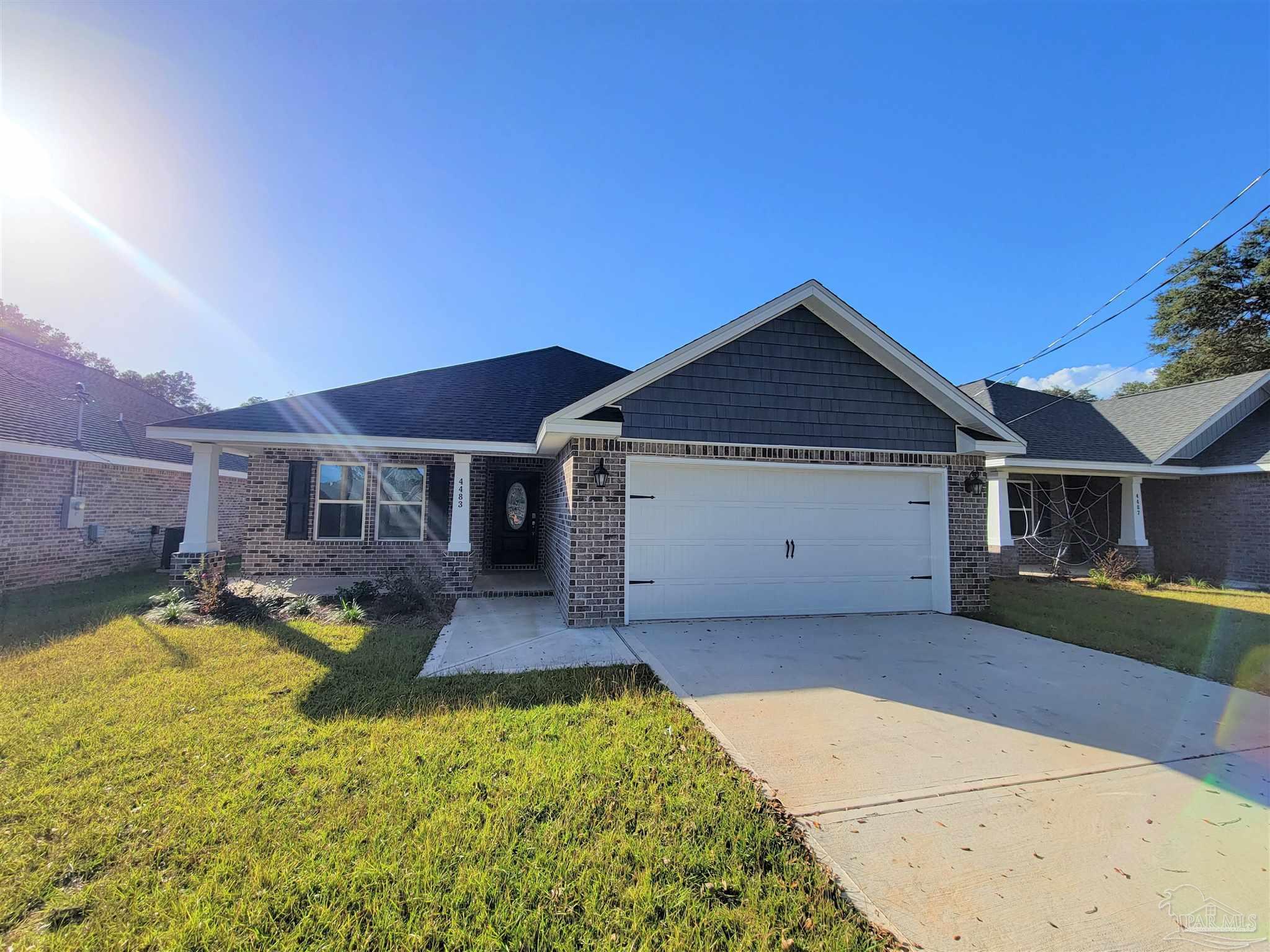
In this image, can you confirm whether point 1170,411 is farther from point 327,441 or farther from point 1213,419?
point 327,441

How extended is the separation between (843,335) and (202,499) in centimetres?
1065

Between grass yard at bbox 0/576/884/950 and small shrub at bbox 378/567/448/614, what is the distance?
3.01m

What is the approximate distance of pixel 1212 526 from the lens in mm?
12000

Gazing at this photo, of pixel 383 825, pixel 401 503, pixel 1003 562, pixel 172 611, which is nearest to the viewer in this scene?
pixel 383 825

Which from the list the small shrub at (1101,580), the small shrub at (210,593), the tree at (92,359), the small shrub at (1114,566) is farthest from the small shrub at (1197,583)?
the tree at (92,359)

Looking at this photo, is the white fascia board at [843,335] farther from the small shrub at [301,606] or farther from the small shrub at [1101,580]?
the small shrub at [1101,580]

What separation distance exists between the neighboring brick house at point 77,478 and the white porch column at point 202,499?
1.25 metres

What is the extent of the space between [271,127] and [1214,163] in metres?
15.3

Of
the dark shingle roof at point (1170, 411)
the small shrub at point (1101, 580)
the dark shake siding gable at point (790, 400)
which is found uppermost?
the dark shingle roof at point (1170, 411)

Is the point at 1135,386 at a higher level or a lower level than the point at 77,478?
higher

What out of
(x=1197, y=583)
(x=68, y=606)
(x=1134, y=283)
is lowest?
(x=68, y=606)

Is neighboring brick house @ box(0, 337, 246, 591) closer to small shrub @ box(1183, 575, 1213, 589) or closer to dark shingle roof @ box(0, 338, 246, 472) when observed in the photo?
dark shingle roof @ box(0, 338, 246, 472)

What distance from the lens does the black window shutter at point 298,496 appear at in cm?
929

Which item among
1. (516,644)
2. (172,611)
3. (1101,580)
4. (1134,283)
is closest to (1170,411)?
(1101,580)
